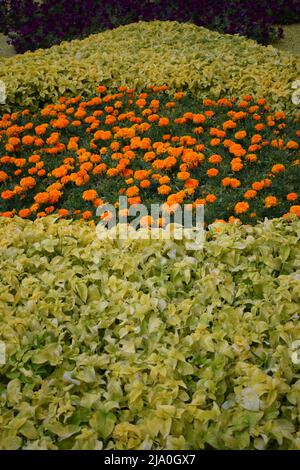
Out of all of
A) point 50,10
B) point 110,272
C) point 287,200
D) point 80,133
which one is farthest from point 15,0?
point 110,272


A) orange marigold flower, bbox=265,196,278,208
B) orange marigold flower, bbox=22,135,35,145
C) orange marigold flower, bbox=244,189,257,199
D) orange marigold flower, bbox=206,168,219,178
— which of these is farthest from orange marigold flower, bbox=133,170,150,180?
orange marigold flower, bbox=22,135,35,145

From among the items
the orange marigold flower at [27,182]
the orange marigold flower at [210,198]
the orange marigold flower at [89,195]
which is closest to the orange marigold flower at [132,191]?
the orange marigold flower at [89,195]

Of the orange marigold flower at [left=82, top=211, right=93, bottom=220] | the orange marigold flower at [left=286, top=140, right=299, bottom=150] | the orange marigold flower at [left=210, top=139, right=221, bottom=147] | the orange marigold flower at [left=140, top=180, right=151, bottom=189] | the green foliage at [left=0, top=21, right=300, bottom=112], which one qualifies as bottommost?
the orange marigold flower at [left=82, top=211, right=93, bottom=220]

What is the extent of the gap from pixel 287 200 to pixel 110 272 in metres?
1.64

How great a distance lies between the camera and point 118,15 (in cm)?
970

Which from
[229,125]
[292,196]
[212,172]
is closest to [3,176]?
[212,172]

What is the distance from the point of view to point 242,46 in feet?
22.4

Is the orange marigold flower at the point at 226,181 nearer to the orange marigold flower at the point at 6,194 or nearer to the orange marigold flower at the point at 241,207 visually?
the orange marigold flower at the point at 241,207

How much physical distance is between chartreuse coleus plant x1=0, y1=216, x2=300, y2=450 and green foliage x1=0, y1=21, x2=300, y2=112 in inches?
105

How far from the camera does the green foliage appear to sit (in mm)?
5539

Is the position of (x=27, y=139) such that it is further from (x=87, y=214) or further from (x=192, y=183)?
(x=192, y=183)

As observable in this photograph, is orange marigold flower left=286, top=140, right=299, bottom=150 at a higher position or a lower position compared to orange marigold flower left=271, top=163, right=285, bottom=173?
higher

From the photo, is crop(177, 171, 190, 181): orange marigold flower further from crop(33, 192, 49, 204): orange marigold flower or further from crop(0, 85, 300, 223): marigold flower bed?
crop(33, 192, 49, 204): orange marigold flower

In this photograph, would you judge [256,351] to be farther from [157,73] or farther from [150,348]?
[157,73]
